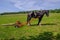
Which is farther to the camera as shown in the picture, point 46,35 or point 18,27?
point 18,27

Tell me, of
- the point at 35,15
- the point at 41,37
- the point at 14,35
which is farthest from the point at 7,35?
the point at 35,15

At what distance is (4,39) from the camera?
18.0 meters

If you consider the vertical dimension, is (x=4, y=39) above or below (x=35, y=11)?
below

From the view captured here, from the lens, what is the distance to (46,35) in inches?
699

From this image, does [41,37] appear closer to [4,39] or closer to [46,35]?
[46,35]

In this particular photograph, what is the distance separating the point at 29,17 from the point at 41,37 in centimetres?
916

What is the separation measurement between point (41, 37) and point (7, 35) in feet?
11.4

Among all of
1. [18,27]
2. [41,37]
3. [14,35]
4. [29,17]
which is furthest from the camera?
[29,17]

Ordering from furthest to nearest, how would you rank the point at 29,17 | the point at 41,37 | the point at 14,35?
1. the point at 29,17
2. the point at 14,35
3. the point at 41,37

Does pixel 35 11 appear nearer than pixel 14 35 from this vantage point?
No

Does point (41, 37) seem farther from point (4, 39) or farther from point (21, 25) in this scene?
point (21, 25)

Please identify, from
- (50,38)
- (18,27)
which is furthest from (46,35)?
(18,27)

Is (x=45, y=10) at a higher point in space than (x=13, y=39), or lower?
higher

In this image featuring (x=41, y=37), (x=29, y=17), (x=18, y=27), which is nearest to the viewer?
(x=41, y=37)
